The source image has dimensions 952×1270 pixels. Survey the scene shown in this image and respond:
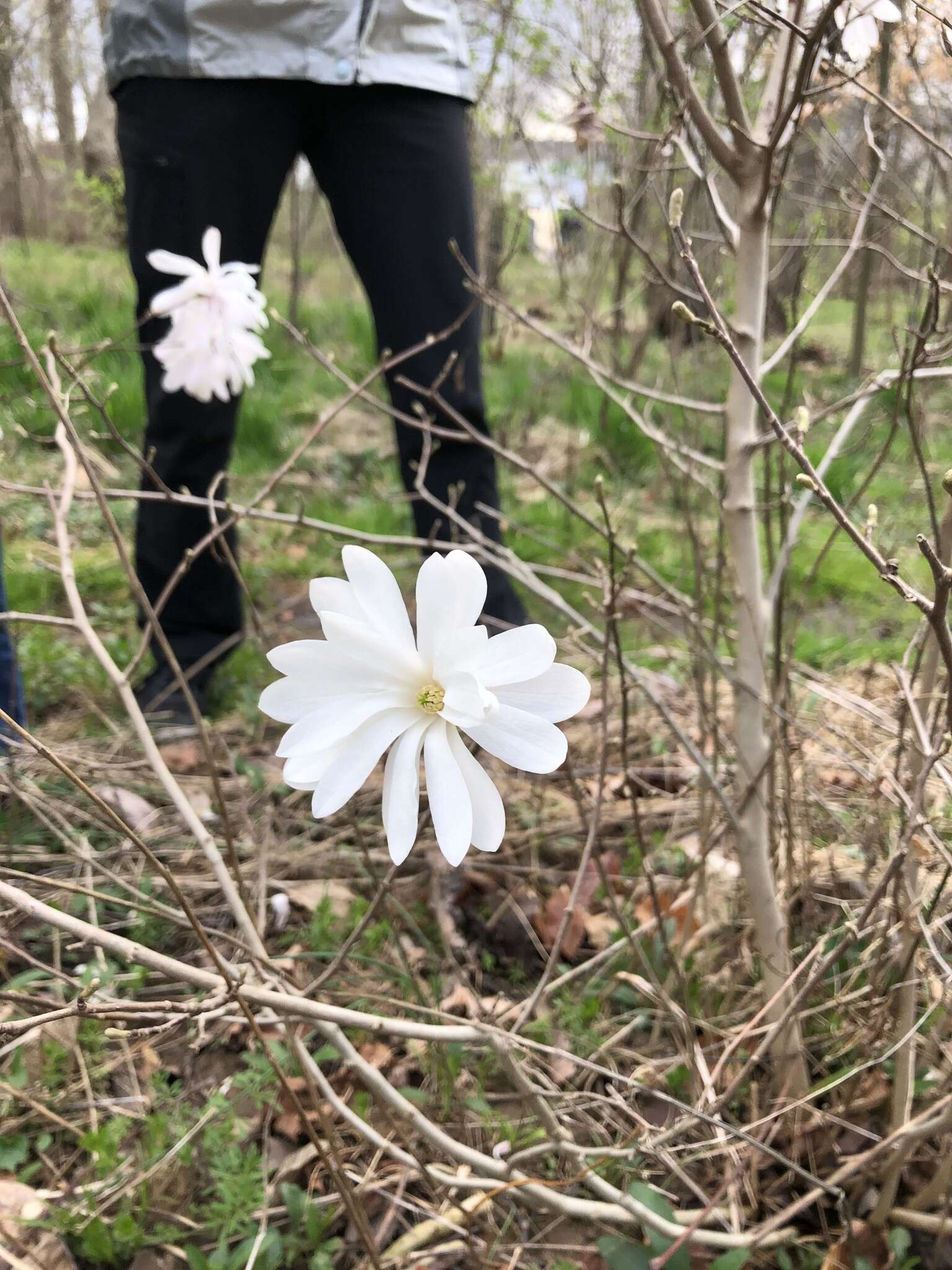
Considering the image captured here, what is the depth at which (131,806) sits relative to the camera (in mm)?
1751

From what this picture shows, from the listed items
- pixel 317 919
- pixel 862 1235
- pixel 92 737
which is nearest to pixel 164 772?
pixel 317 919

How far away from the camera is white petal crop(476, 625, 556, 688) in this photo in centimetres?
59

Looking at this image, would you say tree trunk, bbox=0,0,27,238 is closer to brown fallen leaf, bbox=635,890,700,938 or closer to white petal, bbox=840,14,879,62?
white petal, bbox=840,14,879,62

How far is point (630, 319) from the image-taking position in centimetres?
618

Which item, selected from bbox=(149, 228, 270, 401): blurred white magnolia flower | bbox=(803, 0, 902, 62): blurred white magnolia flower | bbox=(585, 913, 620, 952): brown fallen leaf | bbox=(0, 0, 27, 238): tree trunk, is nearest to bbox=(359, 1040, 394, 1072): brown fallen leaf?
bbox=(585, 913, 620, 952): brown fallen leaf

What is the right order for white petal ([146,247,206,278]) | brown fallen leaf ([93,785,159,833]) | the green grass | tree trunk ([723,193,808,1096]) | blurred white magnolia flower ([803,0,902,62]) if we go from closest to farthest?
blurred white magnolia flower ([803,0,902,62])
tree trunk ([723,193,808,1096])
white petal ([146,247,206,278])
brown fallen leaf ([93,785,159,833])
the green grass

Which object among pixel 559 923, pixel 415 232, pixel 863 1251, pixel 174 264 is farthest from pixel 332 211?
pixel 863 1251

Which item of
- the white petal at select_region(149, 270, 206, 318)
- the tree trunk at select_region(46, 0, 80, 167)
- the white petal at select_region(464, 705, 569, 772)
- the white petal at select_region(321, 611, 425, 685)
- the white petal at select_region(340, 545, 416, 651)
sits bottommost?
the white petal at select_region(464, 705, 569, 772)

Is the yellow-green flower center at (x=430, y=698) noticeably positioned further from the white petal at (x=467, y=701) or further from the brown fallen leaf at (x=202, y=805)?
the brown fallen leaf at (x=202, y=805)

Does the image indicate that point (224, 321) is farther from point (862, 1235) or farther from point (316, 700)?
point (862, 1235)

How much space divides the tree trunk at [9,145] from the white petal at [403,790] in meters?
4.06

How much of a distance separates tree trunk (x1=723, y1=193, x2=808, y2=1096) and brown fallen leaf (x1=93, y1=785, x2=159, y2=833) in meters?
1.09

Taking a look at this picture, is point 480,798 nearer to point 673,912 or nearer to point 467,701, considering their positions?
point 467,701

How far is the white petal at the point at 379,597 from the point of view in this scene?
63 cm
